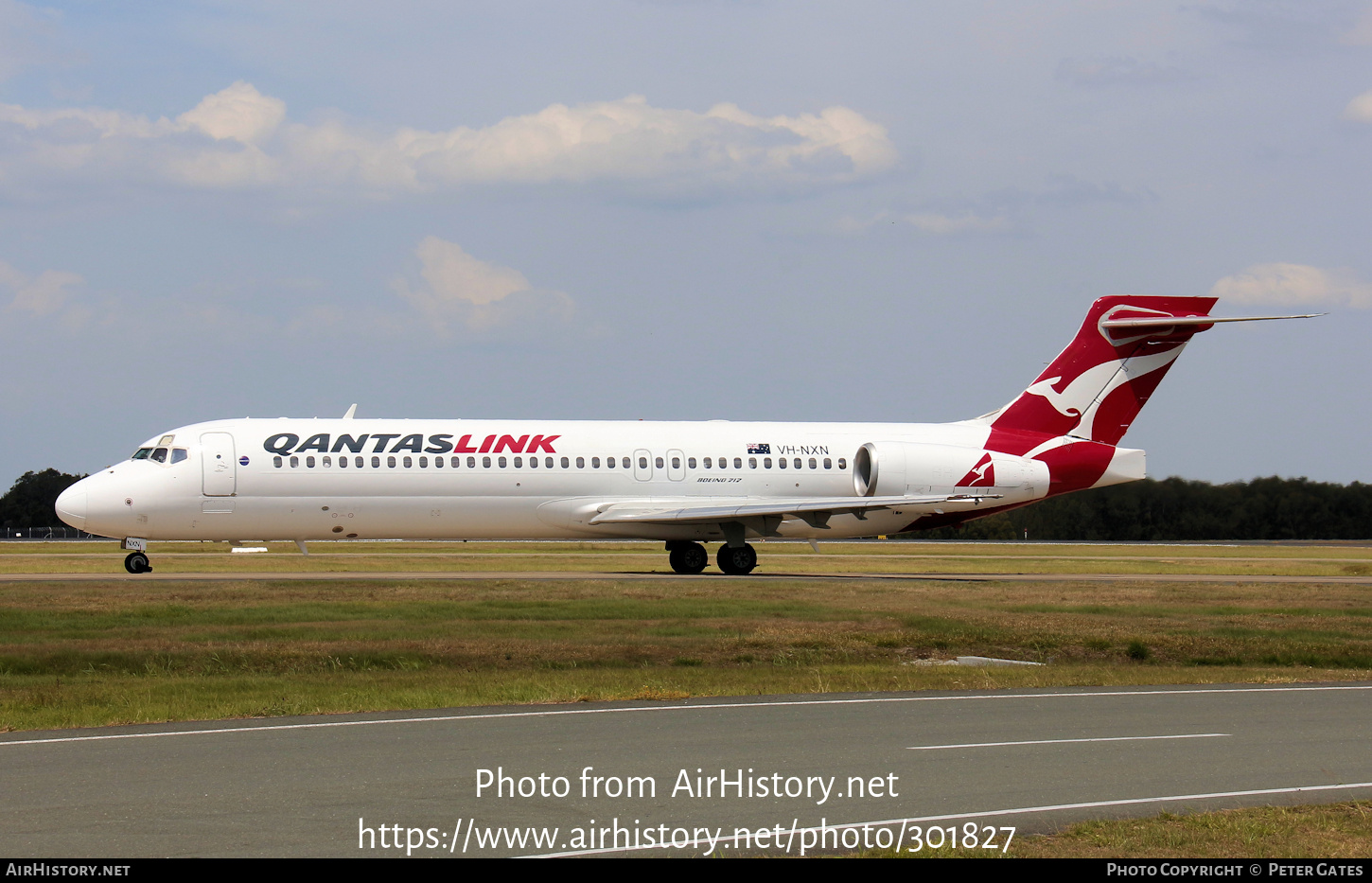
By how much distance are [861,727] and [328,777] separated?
5.08 metres

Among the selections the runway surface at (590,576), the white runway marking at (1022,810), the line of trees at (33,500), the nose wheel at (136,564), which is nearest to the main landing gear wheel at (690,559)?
the runway surface at (590,576)

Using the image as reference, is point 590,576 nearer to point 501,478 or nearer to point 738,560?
point 501,478

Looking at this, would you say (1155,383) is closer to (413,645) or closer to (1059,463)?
(1059,463)

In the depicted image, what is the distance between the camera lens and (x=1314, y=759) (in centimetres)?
1232

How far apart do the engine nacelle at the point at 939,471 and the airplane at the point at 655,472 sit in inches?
2.1

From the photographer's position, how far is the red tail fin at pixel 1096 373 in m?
43.9

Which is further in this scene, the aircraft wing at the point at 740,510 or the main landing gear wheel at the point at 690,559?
the main landing gear wheel at the point at 690,559

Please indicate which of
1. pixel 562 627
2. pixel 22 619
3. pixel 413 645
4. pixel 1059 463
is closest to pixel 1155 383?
pixel 1059 463

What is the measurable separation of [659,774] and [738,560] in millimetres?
29429

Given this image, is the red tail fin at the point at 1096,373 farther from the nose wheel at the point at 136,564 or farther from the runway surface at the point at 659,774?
the runway surface at the point at 659,774

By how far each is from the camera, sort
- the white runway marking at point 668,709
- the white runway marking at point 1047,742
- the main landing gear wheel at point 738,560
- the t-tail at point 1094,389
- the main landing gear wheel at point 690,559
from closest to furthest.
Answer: the white runway marking at point 1047,742 < the white runway marking at point 668,709 < the main landing gear wheel at point 738,560 < the main landing gear wheel at point 690,559 < the t-tail at point 1094,389

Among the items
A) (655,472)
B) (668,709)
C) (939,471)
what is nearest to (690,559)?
(655,472)

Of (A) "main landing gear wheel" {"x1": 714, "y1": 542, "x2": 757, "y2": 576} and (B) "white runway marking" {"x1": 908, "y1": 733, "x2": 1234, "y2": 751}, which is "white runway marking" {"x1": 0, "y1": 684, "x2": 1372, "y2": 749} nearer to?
(B) "white runway marking" {"x1": 908, "y1": 733, "x2": 1234, "y2": 751}

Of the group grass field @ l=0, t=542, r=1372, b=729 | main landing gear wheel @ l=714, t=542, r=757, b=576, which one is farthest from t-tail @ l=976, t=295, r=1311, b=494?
main landing gear wheel @ l=714, t=542, r=757, b=576
